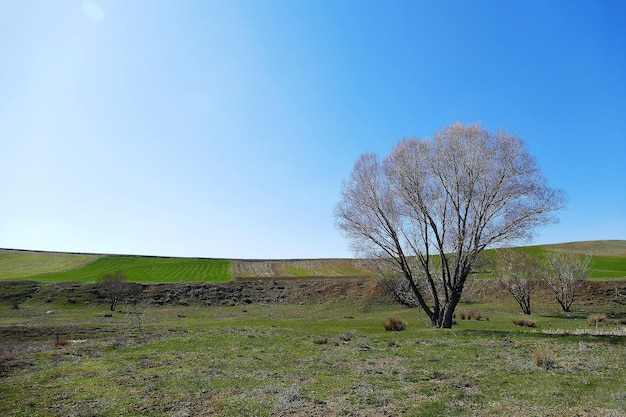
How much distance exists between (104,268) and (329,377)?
330 ft

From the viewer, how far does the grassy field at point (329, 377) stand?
10.4m

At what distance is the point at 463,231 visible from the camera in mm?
25719

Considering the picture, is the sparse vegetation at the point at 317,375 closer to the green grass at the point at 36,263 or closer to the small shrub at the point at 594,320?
the small shrub at the point at 594,320

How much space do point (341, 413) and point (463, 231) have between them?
18854 millimetres

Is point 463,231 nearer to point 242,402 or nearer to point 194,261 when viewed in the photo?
point 242,402

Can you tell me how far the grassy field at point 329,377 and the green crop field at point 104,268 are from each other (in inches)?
2587

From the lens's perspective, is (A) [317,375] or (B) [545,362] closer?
(B) [545,362]

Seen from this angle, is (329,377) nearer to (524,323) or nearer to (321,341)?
(321,341)

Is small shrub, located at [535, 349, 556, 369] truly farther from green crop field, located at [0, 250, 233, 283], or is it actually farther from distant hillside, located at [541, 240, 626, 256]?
distant hillside, located at [541, 240, 626, 256]

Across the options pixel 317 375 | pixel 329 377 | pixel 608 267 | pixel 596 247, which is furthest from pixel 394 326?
pixel 596 247

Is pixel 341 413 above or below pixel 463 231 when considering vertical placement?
below

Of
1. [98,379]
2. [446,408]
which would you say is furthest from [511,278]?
[98,379]

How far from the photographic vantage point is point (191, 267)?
10500 centimetres

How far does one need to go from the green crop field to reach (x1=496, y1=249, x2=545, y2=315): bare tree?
5853cm
